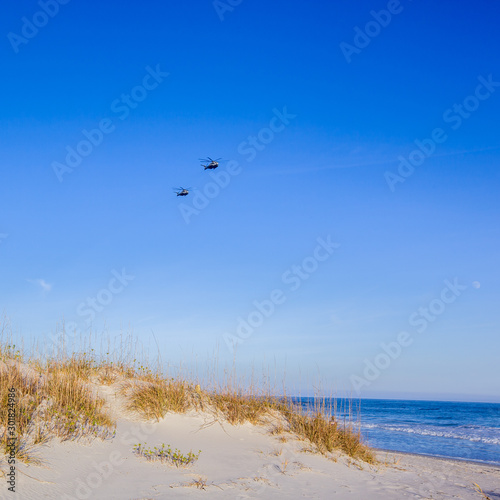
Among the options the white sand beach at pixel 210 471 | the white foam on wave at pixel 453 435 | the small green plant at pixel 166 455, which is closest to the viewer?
the white sand beach at pixel 210 471

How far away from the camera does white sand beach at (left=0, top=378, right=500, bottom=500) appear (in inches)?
210

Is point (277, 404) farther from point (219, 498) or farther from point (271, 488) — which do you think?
point (219, 498)

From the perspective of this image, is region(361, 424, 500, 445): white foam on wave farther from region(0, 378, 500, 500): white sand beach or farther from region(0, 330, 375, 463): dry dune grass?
region(0, 330, 375, 463): dry dune grass

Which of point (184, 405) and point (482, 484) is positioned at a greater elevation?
point (184, 405)

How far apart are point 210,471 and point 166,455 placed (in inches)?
29.3

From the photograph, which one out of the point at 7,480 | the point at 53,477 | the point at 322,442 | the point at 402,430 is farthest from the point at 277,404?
the point at 402,430

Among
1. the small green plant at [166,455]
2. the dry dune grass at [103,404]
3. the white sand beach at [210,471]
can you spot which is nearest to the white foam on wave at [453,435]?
the white sand beach at [210,471]

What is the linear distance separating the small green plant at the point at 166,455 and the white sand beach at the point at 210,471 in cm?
10

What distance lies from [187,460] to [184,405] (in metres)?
2.32

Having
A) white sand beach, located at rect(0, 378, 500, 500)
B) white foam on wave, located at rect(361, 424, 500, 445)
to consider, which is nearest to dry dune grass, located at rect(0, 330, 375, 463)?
white sand beach, located at rect(0, 378, 500, 500)

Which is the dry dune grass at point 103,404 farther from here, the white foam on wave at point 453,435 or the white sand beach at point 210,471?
the white foam on wave at point 453,435

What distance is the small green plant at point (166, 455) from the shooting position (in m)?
6.52

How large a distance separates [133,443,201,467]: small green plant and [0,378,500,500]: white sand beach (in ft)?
0.34

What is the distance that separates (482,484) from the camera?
8656mm
